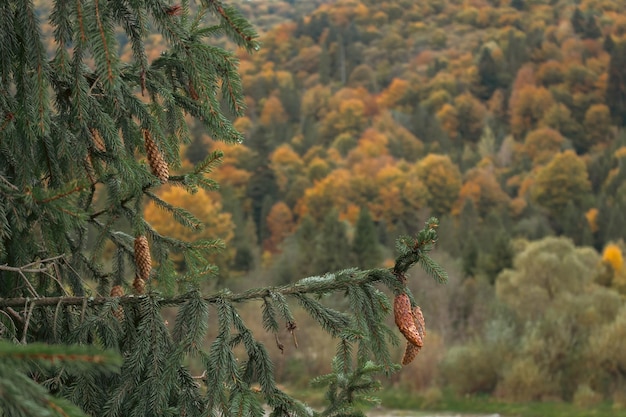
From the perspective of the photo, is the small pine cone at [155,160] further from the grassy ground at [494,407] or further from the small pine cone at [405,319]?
the grassy ground at [494,407]

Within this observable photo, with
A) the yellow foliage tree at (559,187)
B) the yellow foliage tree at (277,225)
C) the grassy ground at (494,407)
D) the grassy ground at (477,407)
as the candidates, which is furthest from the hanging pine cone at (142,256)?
the yellow foliage tree at (559,187)

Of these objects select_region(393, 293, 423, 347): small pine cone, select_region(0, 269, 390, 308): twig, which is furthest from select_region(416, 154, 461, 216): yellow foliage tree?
select_region(393, 293, 423, 347): small pine cone

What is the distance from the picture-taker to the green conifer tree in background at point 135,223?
238 cm

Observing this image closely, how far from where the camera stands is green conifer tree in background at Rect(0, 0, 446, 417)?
7.82 feet

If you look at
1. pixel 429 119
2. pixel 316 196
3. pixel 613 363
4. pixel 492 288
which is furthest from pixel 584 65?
pixel 613 363

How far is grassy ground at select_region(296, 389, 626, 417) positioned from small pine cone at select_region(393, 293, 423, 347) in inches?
804

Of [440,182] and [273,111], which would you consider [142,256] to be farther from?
[273,111]

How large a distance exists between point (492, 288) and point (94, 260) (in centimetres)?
2992

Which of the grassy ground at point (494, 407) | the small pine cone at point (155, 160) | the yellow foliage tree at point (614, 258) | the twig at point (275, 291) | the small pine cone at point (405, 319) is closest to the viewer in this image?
the small pine cone at point (405, 319)

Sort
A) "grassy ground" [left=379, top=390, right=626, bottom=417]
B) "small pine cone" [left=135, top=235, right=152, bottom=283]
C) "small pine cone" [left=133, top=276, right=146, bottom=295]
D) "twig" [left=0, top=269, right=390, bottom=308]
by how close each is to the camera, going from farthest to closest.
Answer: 1. "grassy ground" [left=379, top=390, right=626, bottom=417]
2. "small pine cone" [left=133, top=276, right=146, bottom=295]
3. "small pine cone" [left=135, top=235, right=152, bottom=283]
4. "twig" [left=0, top=269, right=390, bottom=308]

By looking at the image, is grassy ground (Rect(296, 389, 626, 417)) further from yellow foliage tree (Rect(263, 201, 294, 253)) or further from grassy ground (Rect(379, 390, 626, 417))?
yellow foliage tree (Rect(263, 201, 294, 253))

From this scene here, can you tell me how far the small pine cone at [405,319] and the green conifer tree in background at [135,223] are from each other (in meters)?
0.07

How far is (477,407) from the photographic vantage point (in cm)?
2478

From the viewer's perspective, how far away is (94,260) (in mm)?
3518
